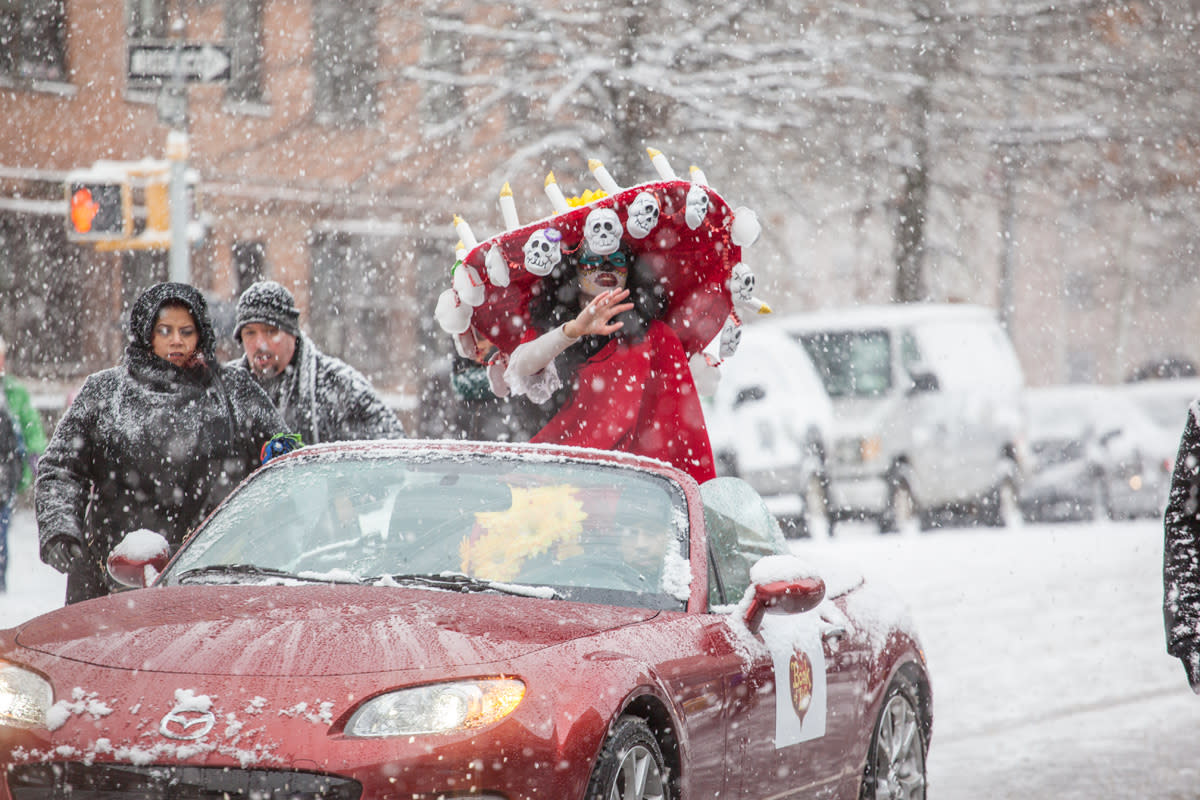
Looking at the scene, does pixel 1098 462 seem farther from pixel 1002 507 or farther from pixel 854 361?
pixel 854 361

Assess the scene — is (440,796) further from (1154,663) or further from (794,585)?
(1154,663)

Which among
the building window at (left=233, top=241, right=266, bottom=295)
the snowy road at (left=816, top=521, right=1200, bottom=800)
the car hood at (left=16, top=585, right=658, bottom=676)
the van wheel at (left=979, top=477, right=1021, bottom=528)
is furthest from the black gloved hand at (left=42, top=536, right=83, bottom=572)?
the building window at (left=233, top=241, right=266, bottom=295)

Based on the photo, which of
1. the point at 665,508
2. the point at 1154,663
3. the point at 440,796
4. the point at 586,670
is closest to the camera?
the point at 440,796

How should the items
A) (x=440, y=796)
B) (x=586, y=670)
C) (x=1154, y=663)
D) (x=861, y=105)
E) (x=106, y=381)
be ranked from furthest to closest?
(x=861, y=105), (x=1154, y=663), (x=106, y=381), (x=586, y=670), (x=440, y=796)

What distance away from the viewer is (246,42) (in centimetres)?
2775

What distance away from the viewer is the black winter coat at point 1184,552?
451cm

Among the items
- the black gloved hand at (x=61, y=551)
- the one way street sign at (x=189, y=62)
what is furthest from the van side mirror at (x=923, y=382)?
the black gloved hand at (x=61, y=551)

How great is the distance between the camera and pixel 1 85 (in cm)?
2494

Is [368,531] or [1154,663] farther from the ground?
[368,531]

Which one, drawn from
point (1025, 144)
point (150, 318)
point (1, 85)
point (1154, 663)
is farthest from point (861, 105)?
point (150, 318)

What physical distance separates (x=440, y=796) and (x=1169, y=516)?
177cm

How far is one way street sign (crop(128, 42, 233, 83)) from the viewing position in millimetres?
11469

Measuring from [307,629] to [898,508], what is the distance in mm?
16404

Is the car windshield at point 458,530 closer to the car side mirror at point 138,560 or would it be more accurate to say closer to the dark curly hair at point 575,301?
the car side mirror at point 138,560
